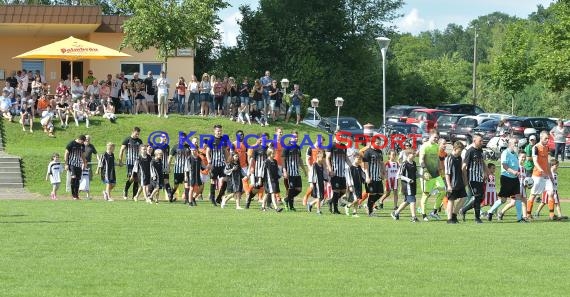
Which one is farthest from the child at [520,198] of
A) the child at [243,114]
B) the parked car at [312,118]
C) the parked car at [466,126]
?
the parked car at [466,126]

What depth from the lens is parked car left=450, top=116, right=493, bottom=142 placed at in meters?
49.4

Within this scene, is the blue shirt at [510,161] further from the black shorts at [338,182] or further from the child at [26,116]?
the child at [26,116]

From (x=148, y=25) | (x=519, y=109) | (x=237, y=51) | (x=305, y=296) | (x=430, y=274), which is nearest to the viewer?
(x=305, y=296)

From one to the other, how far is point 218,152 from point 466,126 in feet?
81.4

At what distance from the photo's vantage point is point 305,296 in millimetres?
12094

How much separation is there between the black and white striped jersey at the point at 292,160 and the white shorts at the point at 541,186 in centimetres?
514

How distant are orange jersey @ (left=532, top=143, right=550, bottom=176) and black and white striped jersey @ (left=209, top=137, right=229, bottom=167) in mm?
7463

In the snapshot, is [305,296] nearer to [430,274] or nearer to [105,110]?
[430,274]

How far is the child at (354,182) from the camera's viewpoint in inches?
944

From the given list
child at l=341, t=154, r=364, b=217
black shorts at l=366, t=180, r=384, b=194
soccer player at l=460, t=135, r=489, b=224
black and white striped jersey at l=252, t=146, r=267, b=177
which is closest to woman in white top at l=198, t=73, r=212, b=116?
black and white striped jersey at l=252, t=146, r=267, b=177

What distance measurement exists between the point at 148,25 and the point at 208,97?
370 centimetres

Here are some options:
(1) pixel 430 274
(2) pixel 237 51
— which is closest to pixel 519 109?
(2) pixel 237 51

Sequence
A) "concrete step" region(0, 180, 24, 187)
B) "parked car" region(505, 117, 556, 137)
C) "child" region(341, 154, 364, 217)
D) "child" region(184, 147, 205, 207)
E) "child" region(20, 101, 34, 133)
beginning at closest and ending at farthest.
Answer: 1. "child" region(341, 154, 364, 217)
2. "child" region(184, 147, 205, 207)
3. "concrete step" region(0, 180, 24, 187)
4. "child" region(20, 101, 34, 133)
5. "parked car" region(505, 117, 556, 137)

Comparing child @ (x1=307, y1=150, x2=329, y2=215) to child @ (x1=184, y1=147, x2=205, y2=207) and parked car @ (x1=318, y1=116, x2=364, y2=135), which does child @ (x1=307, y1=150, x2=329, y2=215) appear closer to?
child @ (x1=184, y1=147, x2=205, y2=207)
